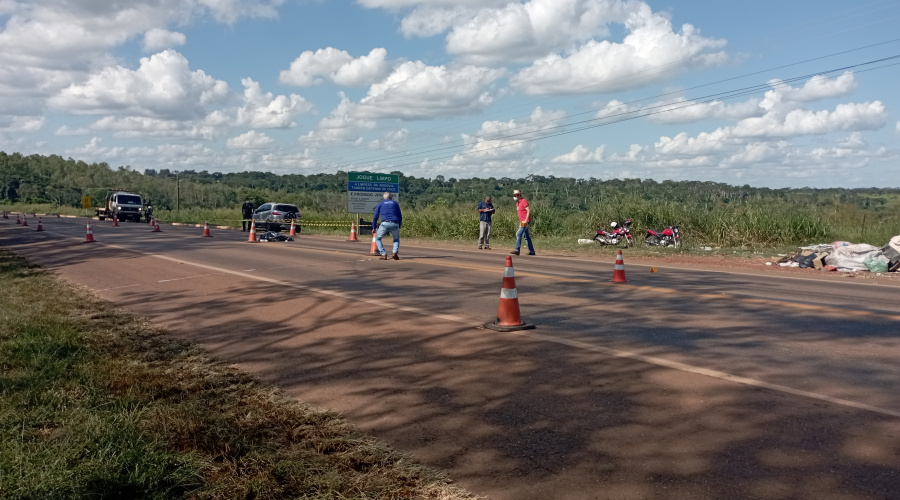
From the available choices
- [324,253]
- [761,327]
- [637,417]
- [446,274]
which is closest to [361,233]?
[324,253]

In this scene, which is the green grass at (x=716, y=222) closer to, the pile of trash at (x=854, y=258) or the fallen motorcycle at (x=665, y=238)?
the fallen motorcycle at (x=665, y=238)

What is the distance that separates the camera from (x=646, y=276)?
14828 mm

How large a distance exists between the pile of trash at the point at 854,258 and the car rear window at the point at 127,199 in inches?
1864

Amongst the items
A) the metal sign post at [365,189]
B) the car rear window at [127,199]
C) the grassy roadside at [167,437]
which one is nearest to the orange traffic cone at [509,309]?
the grassy roadside at [167,437]

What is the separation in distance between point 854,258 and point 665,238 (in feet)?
27.1

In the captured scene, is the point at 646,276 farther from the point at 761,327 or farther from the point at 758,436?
the point at 758,436

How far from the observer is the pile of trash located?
17062mm

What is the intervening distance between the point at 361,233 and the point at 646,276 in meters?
24.4

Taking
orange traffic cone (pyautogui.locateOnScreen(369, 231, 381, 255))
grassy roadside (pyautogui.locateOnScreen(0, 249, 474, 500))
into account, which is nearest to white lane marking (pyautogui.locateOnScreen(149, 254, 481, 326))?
grassy roadside (pyautogui.locateOnScreen(0, 249, 474, 500))

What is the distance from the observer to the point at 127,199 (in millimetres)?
53906

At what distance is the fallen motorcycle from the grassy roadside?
2057 centimetres

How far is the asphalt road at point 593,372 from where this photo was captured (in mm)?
4344

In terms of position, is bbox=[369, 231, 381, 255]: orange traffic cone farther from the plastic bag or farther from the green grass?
the plastic bag

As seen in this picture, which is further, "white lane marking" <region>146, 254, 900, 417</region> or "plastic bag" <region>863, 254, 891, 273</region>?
"plastic bag" <region>863, 254, 891, 273</region>
